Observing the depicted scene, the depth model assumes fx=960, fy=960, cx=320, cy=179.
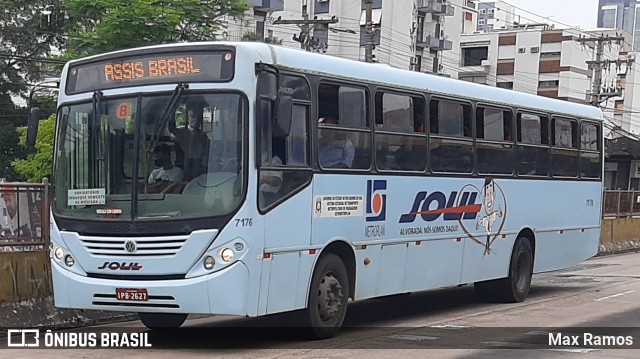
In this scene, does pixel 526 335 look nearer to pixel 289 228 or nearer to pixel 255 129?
pixel 289 228

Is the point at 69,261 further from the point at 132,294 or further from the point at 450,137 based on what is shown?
the point at 450,137

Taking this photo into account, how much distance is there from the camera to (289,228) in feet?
34.1

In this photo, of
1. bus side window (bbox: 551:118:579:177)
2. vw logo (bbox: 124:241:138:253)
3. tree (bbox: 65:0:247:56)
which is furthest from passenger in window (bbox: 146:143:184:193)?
tree (bbox: 65:0:247:56)

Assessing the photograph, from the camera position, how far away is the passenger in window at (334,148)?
1100 cm

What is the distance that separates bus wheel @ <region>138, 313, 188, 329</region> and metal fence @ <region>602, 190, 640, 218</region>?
19668mm

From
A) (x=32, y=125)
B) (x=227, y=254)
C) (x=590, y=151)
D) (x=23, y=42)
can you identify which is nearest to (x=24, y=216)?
(x=32, y=125)

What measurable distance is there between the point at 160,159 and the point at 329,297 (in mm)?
2604

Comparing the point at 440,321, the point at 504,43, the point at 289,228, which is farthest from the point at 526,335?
the point at 504,43

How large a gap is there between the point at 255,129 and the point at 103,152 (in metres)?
1.76

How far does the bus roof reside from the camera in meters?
10.4

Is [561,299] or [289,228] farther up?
[289,228]

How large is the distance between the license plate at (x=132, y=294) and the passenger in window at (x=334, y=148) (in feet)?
8.23

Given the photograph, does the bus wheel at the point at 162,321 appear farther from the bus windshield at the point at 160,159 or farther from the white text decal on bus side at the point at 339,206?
the white text decal on bus side at the point at 339,206

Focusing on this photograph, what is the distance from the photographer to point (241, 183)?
9766 millimetres
